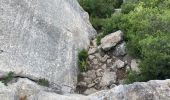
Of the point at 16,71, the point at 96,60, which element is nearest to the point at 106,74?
the point at 96,60

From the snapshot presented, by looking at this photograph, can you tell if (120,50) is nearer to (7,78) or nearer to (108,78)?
(108,78)

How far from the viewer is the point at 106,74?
54.5ft

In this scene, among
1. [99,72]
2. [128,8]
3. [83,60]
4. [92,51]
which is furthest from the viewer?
[128,8]

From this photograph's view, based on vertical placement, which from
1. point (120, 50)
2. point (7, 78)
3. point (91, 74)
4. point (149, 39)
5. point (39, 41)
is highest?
point (39, 41)

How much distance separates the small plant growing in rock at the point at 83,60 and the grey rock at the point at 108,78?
2.89 feet

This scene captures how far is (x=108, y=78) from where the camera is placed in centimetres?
1639

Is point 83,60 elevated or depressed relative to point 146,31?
depressed

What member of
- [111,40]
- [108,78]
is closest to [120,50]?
[111,40]

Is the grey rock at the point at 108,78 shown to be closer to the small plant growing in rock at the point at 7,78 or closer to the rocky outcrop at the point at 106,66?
the rocky outcrop at the point at 106,66

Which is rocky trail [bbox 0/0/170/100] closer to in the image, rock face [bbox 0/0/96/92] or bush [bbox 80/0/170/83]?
rock face [bbox 0/0/96/92]

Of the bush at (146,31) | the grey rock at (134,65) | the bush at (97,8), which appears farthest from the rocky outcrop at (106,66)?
the bush at (97,8)

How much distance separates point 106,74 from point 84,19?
4064 mm

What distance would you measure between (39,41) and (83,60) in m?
2.14

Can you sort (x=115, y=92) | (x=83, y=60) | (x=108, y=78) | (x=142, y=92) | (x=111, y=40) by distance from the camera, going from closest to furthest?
(x=142, y=92)
(x=115, y=92)
(x=108, y=78)
(x=83, y=60)
(x=111, y=40)
